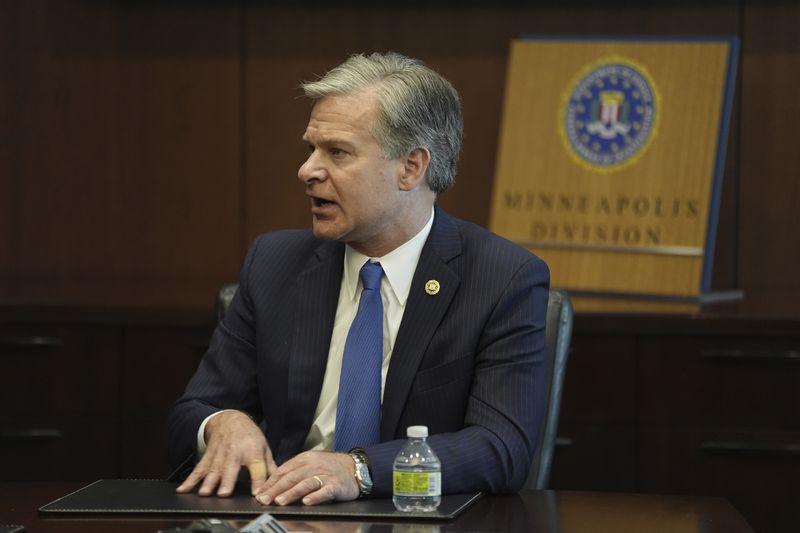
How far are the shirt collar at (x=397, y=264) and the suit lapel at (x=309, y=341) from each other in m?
0.02

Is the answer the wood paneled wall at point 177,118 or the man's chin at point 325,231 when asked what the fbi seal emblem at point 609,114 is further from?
the man's chin at point 325,231

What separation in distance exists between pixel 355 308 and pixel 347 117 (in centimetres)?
40

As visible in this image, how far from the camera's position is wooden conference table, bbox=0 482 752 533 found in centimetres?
202

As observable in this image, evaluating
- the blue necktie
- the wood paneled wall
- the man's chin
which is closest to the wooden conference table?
the blue necktie

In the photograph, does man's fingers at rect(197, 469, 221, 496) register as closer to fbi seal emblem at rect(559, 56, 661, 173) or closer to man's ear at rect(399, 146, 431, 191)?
man's ear at rect(399, 146, 431, 191)

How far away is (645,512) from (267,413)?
2.85 ft

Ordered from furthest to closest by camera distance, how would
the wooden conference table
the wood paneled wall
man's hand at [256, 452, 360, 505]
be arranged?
the wood paneled wall
man's hand at [256, 452, 360, 505]
the wooden conference table

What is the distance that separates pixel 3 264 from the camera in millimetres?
4695

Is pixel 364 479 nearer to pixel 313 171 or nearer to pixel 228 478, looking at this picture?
pixel 228 478

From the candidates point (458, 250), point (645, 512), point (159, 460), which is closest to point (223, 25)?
point (159, 460)

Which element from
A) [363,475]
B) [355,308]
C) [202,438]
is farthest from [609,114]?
[363,475]

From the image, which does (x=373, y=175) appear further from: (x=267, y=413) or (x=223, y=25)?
(x=223, y=25)

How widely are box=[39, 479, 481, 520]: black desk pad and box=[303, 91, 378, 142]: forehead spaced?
2.39ft

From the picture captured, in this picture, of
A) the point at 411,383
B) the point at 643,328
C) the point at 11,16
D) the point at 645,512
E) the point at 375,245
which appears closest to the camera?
the point at 645,512
